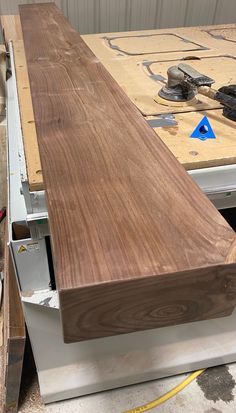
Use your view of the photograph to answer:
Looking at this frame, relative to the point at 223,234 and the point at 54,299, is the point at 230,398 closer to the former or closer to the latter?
the point at 54,299

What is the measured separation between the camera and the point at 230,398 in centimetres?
105

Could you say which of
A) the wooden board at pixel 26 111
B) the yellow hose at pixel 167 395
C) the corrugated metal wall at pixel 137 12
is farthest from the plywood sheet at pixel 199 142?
the corrugated metal wall at pixel 137 12

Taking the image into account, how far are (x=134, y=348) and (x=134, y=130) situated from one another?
23.8 inches

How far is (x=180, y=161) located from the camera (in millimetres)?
640

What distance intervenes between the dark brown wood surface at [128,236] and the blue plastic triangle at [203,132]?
0.17 metres

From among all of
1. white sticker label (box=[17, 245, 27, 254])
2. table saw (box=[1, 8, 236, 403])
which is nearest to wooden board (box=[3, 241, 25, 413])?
table saw (box=[1, 8, 236, 403])

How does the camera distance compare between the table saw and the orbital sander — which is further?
the orbital sander

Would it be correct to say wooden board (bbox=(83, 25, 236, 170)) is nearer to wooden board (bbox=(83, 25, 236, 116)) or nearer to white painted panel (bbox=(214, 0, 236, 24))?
wooden board (bbox=(83, 25, 236, 116))

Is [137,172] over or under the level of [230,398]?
over

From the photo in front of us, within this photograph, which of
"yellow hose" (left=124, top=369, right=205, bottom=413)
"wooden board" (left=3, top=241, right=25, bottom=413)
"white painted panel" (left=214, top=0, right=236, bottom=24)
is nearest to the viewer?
"wooden board" (left=3, top=241, right=25, bottom=413)

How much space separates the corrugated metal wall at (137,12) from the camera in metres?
1.68

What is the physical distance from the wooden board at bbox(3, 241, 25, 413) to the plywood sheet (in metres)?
0.46

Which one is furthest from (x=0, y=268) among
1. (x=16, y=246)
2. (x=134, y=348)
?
(x=16, y=246)

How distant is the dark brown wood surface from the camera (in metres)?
0.34
